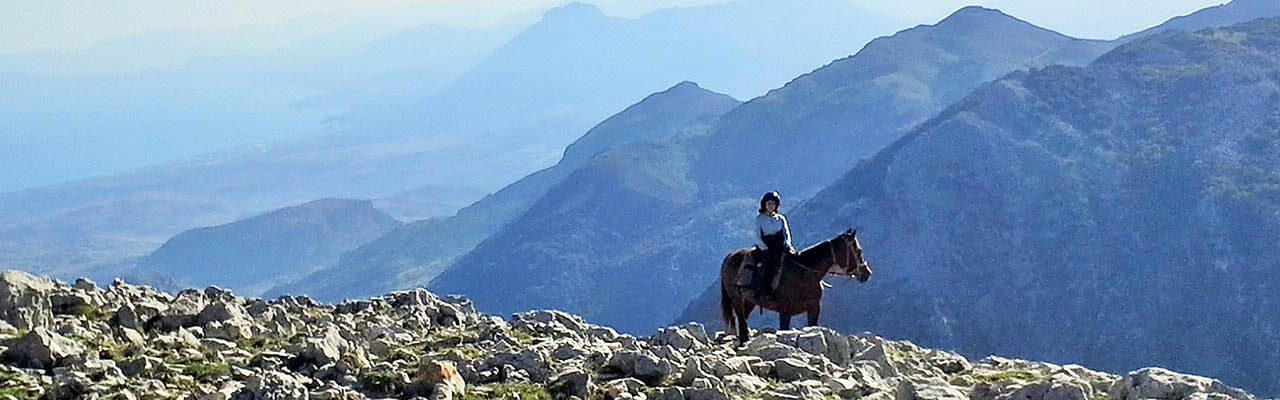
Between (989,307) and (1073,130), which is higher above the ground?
(1073,130)

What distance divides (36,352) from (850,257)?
2039 cm

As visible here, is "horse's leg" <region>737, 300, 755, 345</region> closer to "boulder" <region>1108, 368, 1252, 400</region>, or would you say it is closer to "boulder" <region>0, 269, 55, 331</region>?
"boulder" <region>1108, 368, 1252, 400</region>

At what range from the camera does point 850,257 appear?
3225cm

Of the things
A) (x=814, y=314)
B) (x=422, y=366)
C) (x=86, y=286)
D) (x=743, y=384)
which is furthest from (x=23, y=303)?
(x=814, y=314)

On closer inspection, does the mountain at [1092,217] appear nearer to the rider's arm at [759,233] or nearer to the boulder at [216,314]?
the rider's arm at [759,233]

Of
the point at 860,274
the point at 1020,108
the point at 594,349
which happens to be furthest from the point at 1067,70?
the point at 594,349

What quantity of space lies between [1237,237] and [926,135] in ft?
177

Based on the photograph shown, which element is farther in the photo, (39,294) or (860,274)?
(860,274)

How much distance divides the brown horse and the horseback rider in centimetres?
26

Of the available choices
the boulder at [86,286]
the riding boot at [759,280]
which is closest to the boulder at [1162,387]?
the riding boot at [759,280]

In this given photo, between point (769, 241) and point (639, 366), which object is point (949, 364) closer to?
point (769, 241)

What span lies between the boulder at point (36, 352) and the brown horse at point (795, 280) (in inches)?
626

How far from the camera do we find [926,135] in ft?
608

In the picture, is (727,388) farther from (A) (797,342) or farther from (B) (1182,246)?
(B) (1182,246)
